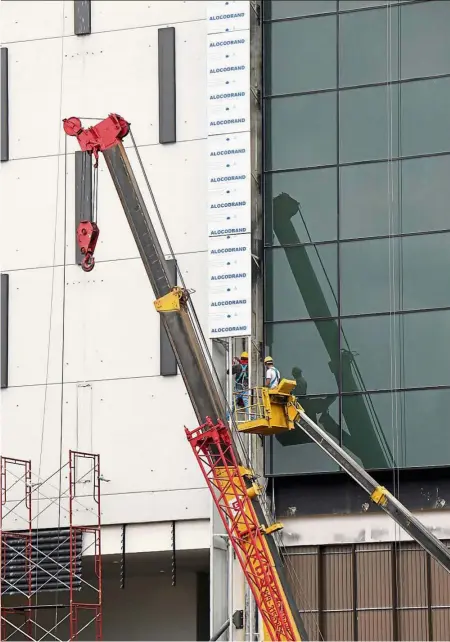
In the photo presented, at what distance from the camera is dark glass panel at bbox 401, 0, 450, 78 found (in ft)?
141

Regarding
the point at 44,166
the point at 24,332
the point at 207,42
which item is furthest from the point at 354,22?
the point at 24,332

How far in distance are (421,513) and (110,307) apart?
39.2ft

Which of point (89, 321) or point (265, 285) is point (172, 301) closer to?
point (265, 285)

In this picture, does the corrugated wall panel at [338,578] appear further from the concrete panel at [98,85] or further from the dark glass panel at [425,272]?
the concrete panel at [98,85]

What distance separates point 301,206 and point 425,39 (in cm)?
615

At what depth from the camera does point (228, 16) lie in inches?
1753

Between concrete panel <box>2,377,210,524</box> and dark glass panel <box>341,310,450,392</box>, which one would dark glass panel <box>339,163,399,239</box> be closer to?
dark glass panel <box>341,310,450,392</box>

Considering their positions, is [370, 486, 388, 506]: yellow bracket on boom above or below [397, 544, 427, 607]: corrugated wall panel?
above

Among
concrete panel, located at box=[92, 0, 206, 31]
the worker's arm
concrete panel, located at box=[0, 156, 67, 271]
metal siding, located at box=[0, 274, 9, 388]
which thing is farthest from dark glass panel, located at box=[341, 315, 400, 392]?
concrete panel, located at box=[92, 0, 206, 31]

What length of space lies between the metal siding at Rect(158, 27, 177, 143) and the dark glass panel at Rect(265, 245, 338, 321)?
5.62m

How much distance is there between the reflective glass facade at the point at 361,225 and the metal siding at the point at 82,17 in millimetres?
6716

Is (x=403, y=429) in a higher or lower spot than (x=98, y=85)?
lower

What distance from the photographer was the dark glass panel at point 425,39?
43125 mm

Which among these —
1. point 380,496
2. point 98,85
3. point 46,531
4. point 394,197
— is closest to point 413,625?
point 380,496
